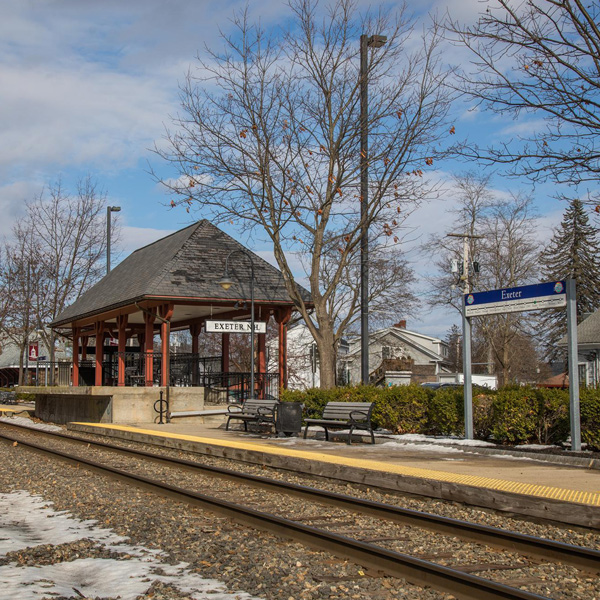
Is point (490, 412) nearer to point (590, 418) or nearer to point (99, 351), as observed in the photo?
point (590, 418)

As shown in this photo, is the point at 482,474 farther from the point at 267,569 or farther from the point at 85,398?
the point at 85,398

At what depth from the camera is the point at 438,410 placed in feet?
54.1

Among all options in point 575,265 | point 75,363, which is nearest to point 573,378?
Result: point 75,363

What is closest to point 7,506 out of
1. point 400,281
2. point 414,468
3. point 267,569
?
point 267,569

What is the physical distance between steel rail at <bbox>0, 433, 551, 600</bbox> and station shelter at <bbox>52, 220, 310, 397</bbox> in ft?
44.5

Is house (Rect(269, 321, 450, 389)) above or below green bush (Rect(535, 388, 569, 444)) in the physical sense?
above

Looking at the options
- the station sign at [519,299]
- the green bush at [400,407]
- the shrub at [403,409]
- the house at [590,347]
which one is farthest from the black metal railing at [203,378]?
the house at [590,347]

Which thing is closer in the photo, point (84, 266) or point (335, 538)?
point (335, 538)

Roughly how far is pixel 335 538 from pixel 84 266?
37.9m

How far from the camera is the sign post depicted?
12922 millimetres

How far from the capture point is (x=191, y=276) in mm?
24703

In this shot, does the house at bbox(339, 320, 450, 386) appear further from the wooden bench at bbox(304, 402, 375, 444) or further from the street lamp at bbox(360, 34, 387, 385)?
the wooden bench at bbox(304, 402, 375, 444)

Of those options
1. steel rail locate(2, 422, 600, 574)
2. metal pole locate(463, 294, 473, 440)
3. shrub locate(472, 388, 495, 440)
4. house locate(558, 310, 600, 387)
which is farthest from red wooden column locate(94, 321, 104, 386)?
house locate(558, 310, 600, 387)

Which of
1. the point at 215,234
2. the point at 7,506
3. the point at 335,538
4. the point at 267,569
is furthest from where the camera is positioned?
the point at 215,234
